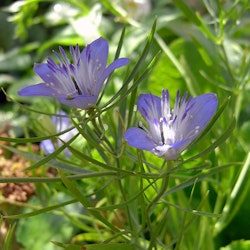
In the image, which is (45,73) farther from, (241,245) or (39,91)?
(241,245)

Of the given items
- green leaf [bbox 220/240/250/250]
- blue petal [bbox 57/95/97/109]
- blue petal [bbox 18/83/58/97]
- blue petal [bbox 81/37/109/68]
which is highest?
blue petal [bbox 81/37/109/68]

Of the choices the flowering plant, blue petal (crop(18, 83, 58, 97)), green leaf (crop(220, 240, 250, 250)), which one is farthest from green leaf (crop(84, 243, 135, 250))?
green leaf (crop(220, 240, 250, 250))

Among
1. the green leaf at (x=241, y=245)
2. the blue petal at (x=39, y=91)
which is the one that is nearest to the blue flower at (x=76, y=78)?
the blue petal at (x=39, y=91)

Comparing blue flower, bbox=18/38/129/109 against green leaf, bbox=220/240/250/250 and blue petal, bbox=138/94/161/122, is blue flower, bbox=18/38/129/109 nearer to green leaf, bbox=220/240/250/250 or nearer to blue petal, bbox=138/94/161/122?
blue petal, bbox=138/94/161/122

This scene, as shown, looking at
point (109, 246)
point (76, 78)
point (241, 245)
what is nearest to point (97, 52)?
point (76, 78)

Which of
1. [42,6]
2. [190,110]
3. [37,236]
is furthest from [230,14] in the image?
[42,6]

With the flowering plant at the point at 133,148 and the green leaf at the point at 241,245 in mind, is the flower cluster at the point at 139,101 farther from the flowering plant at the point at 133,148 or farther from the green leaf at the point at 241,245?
the green leaf at the point at 241,245

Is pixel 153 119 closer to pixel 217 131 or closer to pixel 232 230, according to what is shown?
pixel 217 131
